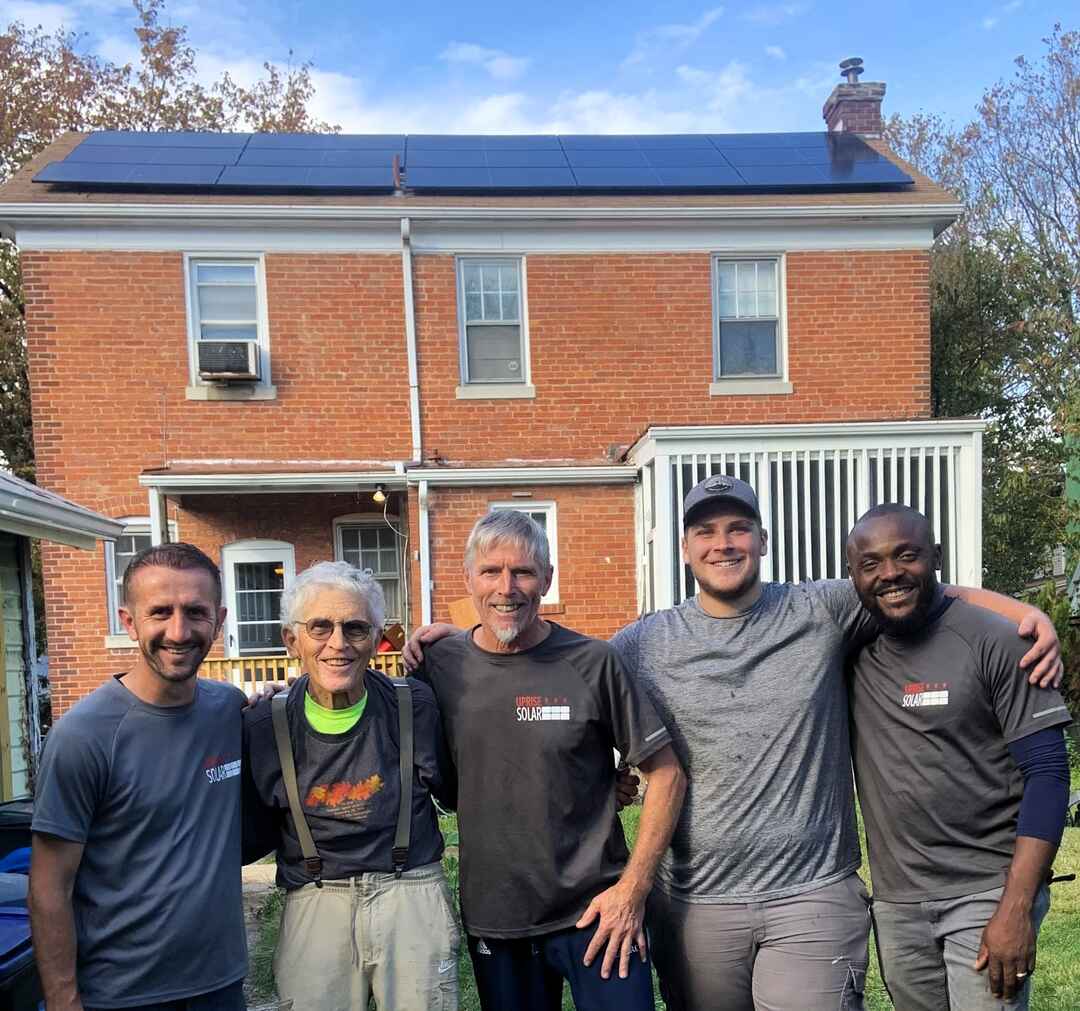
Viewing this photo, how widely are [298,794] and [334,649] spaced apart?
1.28 ft

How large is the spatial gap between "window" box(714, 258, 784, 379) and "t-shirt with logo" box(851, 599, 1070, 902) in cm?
908

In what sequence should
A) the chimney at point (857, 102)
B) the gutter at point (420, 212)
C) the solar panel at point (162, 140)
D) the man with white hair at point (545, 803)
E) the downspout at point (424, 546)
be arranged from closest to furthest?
the man with white hair at point (545, 803)
the gutter at point (420, 212)
the downspout at point (424, 546)
the solar panel at point (162, 140)
the chimney at point (857, 102)

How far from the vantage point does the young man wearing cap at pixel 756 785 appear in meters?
2.63

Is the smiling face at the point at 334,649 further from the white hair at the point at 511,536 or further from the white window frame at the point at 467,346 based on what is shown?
the white window frame at the point at 467,346

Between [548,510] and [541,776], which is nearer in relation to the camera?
[541,776]

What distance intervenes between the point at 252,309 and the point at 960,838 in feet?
33.1

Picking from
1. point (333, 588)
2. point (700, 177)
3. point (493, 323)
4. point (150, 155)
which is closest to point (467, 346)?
point (493, 323)

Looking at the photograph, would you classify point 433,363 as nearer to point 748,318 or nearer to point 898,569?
point 748,318

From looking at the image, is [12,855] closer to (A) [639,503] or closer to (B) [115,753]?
(B) [115,753]

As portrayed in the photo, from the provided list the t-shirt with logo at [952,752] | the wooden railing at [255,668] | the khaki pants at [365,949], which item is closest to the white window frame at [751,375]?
the wooden railing at [255,668]

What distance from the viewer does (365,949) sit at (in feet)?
8.08

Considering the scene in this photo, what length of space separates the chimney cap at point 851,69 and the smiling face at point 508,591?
44.4ft

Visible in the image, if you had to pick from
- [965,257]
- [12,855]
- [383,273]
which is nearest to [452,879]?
[12,855]

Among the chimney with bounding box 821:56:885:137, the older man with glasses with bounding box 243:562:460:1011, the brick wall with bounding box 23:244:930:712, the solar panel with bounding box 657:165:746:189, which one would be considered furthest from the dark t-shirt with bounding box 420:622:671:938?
the chimney with bounding box 821:56:885:137
